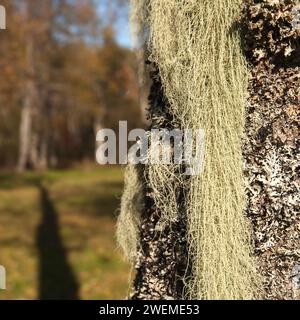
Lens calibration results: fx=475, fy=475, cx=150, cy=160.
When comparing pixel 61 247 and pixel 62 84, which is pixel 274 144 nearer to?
pixel 61 247

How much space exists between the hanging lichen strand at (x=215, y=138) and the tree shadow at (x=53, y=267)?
3728 millimetres

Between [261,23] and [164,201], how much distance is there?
70cm

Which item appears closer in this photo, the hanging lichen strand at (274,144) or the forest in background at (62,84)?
the hanging lichen strand at (274,144)

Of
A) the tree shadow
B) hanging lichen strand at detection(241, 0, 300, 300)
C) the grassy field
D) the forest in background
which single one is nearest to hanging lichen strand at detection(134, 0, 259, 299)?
hanging lichen strand at detection(241, 0, 300, 300)

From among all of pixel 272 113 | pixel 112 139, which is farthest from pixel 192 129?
pixel 112 139

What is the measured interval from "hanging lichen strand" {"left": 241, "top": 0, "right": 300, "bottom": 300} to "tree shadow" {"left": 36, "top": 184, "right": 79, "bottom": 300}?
3.84 metres

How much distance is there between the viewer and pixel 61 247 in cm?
737

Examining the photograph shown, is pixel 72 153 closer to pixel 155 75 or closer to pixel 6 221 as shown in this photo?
pixel 6 221

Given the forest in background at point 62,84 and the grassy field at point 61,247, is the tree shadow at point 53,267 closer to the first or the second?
the grassy field at point 61,247

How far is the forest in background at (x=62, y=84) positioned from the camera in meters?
20.4

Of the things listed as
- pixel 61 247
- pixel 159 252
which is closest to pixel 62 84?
pixel 61 247

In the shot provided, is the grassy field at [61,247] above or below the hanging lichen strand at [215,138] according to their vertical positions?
below

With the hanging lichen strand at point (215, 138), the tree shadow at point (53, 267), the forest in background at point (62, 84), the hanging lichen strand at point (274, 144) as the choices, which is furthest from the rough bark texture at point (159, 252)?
the forest in background at point (62, 84)

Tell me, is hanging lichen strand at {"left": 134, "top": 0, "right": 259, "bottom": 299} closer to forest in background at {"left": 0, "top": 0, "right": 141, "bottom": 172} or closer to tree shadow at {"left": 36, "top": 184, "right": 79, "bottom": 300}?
tree shadow at {"left": 36, "top": 184, "right": 79, "bottom": 300}
